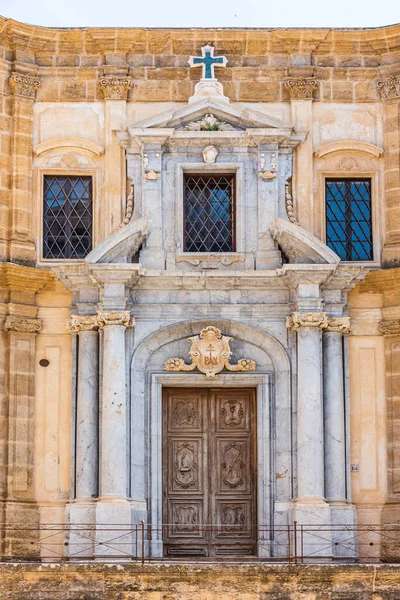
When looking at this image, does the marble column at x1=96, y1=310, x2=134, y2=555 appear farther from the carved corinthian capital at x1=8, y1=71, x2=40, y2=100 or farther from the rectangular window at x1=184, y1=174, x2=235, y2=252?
the carved corinthian capital at x1=8, y1=71, x2=40, y2=100

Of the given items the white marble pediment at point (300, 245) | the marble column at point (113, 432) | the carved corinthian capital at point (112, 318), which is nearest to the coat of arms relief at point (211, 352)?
the marble column at point (113, 432)

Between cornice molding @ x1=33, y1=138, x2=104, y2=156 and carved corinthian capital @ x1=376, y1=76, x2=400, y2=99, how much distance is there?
4872 millimetres

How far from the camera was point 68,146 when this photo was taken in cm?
2739

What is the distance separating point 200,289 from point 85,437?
3070mm

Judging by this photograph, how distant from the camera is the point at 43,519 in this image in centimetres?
2622

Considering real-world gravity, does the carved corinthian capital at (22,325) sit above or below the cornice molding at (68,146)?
below

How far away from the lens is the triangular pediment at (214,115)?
26.9m

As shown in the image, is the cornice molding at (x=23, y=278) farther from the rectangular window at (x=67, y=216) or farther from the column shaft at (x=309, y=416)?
the column shaft at (x=309, y=416)

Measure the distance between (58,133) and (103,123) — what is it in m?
0.78

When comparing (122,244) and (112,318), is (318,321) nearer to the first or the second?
(112,318)

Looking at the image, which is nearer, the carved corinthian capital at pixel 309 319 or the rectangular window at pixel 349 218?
the carved corinthian capital at pixel 309 319

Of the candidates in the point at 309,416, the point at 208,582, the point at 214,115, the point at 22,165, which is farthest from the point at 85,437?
the point at 214,115

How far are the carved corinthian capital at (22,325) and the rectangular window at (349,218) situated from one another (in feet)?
16.7

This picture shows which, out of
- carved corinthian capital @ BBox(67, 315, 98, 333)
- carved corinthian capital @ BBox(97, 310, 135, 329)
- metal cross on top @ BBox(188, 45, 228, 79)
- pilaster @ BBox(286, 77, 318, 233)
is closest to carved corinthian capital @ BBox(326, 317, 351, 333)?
pilaster @ BBox(286, 77, 318, 233)
